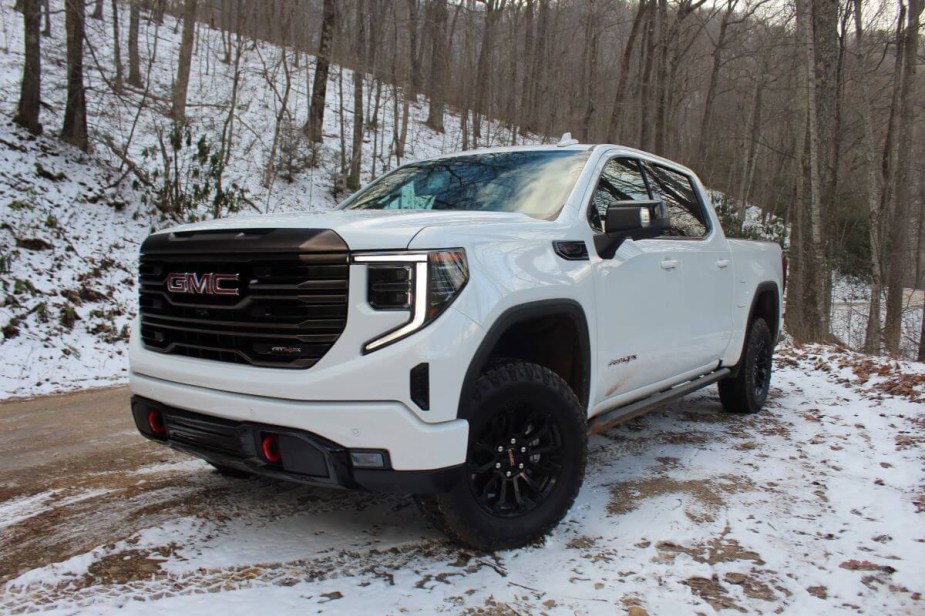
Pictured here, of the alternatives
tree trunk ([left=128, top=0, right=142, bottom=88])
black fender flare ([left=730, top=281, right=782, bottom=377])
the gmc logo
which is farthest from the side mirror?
tree trunk ([left=128, top=0, right=142, bottom=88])

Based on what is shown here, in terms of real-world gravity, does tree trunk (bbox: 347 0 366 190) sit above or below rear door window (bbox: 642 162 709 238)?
above

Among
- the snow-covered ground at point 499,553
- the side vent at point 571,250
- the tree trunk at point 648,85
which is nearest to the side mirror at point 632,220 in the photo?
the side vent at point 571,250

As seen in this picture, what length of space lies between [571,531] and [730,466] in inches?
59.8

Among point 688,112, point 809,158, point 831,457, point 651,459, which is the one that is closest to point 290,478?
point 651,459

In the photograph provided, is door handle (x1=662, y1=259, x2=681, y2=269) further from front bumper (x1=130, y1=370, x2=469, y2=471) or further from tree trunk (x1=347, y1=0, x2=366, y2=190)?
tree trunk (x1=347, y1=0, x2=366, y2=190)

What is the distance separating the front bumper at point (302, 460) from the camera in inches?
97.3

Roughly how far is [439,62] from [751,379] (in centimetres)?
2166

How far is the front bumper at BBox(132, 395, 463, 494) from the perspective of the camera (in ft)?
8.11

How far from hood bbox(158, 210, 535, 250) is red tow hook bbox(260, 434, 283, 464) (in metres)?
0.81

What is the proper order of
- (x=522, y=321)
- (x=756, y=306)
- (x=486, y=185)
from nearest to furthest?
(x=522, y=321) → (x=486, y=185) → (x=756, y=306)

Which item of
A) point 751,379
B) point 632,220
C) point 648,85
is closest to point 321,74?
point 648,85

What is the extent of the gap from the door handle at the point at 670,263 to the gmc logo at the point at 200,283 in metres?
2.52

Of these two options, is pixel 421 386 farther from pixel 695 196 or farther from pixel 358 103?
pixel 358 103

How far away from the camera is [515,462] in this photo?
292 centimetres
